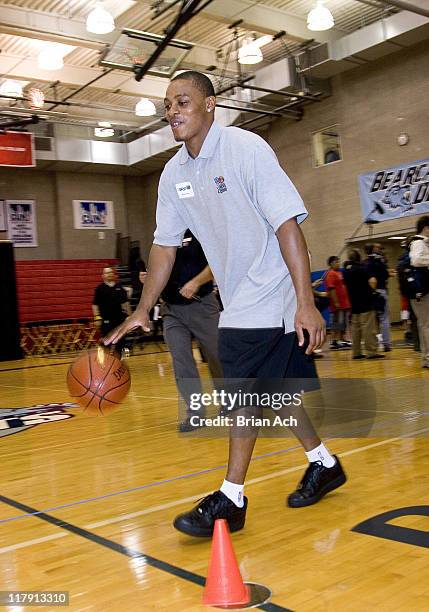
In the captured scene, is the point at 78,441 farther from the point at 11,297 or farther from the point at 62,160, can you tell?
the point at 62,160

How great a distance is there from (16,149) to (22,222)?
3.91 meters

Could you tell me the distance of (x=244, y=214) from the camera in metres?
2.68

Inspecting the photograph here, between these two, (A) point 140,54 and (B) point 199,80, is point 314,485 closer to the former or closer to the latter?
(B) point 199,80

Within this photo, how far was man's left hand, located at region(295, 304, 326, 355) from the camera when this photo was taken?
8.24ft

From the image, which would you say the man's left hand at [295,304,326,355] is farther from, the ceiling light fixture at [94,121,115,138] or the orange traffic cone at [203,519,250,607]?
the ceiling light fixture at [94,121,115,138]

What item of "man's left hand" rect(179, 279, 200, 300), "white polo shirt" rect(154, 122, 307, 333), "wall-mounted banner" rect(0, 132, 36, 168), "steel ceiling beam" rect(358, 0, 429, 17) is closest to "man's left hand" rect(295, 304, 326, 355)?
"white polo shirt" rect(154, 122, 307, 333)

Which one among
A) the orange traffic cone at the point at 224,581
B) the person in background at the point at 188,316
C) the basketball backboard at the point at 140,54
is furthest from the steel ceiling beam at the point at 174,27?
the orange traffic cone at the point at 224,581

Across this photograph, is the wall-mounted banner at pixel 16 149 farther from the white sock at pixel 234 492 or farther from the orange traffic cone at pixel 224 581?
the orange traffic cone at pixel 224 581

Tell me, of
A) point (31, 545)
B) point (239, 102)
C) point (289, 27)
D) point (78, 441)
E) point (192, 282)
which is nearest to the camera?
point (31, 545)

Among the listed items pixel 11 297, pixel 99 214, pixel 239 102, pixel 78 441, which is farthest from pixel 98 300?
pixel 99 214

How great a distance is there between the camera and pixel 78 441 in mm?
4906

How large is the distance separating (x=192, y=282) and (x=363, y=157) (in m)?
12.7

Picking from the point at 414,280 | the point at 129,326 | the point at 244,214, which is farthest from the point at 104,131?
the point at 244,214

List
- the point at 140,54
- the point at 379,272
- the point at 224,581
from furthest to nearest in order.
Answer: the point at 140,54, the point at 379,272, the point at 224,581
